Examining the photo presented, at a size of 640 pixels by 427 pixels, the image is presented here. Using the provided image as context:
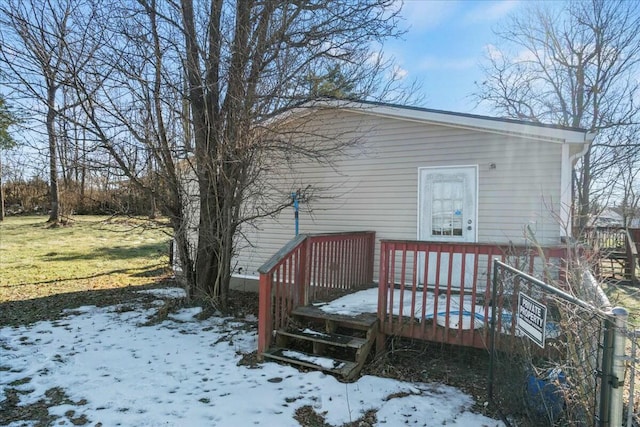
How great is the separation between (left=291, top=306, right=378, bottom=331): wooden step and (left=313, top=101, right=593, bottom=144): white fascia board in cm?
299

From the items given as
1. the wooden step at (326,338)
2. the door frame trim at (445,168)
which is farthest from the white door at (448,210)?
the wooden step at (326,338)

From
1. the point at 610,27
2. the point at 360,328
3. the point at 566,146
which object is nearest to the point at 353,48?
the point at 566,146

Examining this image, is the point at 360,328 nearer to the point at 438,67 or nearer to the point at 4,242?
the point at 438,67

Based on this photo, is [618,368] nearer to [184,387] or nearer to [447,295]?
[447,295]

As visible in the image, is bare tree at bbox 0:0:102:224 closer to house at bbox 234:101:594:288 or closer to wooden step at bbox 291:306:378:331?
house at bbox 234:101:594:288

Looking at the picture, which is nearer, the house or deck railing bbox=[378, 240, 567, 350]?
deck railing bbox=[378, 240, 567, 350]

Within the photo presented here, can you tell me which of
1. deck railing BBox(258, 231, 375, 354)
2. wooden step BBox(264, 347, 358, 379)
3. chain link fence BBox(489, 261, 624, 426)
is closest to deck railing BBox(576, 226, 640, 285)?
deck railing BBox(258, 231, 375, 354)

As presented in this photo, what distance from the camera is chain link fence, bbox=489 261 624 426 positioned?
184 cm

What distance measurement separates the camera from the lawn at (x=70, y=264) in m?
6.33

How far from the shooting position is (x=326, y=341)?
13.5 feet

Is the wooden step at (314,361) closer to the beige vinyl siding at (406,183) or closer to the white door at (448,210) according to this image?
the white door at (448,210)

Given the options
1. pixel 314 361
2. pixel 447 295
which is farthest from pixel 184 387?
pixel 447 295

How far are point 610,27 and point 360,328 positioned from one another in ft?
55.0

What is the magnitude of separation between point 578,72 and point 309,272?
52.1 feet
